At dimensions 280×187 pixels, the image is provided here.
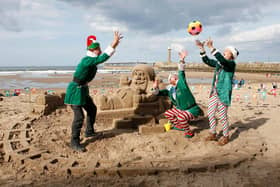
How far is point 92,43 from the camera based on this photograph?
11.6 ft

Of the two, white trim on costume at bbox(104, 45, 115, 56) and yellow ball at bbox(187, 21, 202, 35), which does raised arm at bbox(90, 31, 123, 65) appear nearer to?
white trim on costume at bbox(104, 45, 115, 56)

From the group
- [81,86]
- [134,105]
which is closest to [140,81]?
[134,105]

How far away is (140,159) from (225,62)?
80.0 inches

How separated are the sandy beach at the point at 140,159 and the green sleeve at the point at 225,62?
52.3 inches

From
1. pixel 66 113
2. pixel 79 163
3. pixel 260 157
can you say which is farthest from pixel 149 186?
pixel 66 113

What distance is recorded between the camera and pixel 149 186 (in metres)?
2.43

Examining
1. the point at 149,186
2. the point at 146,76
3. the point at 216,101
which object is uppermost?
the point at 146,76

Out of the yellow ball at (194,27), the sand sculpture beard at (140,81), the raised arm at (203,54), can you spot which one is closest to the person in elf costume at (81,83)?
the yellow ball at (194,27)

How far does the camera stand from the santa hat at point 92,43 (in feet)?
11.4

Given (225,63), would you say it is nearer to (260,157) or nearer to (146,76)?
(260,157)

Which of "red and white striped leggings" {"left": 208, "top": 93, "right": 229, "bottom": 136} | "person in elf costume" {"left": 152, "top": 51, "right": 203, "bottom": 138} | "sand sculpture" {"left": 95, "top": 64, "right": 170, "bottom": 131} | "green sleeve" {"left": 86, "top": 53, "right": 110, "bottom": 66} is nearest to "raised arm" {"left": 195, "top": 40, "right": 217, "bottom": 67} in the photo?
"person in elf costume" {"left": 152, "top": 51, "right": 203, "bottom": 138}

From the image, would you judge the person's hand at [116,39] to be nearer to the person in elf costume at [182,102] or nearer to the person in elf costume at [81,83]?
the person in elf costume at [81,83]

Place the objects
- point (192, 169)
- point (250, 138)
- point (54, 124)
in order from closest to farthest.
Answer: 1. point (192, 169)
2. point (250, 138)
3. point (54, 124)

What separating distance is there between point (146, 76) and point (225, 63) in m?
2.56
